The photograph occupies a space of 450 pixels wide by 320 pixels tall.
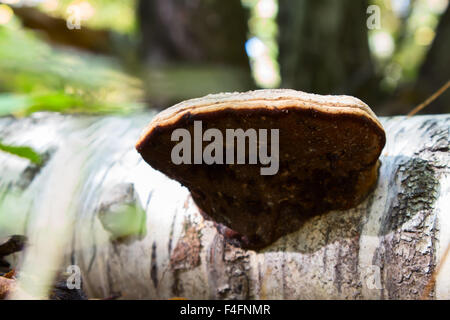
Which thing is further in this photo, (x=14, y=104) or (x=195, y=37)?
(x=195, y=37)

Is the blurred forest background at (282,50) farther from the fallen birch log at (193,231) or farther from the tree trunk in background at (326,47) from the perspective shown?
the fallen birch log at (193,231)

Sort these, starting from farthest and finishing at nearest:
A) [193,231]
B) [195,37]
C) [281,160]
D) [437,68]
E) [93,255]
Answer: [195,37]
[437,68]
[93,255]
[193,231]
[281,160]

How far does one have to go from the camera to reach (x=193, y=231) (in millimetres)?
1384

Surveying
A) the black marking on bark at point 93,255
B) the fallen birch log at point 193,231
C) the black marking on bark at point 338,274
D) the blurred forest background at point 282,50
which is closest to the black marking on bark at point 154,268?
the fallen birch log at point 193,231

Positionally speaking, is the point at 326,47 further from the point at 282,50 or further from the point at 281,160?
the point at 281,160

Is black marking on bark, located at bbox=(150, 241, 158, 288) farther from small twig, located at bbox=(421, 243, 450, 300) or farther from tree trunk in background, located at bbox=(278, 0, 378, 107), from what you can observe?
tree trunk in background, located at bbox=(278, 0, 378, 107)

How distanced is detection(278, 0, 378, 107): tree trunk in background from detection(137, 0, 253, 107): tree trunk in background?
18.3 inches

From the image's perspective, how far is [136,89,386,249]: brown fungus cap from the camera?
0.92 metres

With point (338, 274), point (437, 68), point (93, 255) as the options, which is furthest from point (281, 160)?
point (437, 68)

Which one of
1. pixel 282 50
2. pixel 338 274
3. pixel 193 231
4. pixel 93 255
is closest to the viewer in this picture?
pixel 338 274

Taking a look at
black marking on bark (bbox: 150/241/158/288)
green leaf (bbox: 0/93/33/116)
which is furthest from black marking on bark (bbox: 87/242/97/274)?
green leaf (bbox: 0/93/33/116)

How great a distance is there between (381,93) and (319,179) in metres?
3.73

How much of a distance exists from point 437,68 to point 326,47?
110 centimetres
